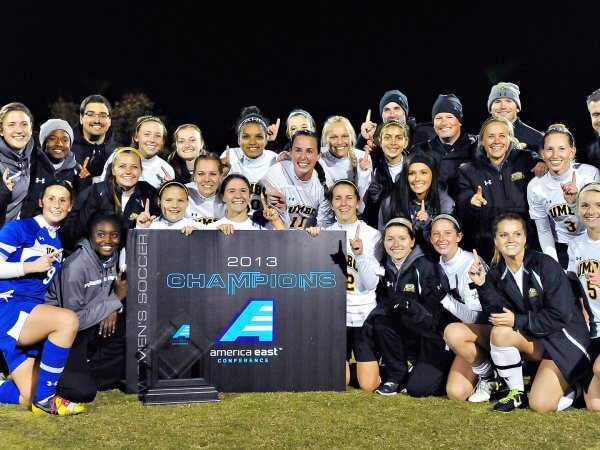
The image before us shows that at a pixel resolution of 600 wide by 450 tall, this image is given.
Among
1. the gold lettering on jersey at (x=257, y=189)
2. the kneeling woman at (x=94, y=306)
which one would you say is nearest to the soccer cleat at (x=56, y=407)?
the kneeling woman at (x=94, y=306)

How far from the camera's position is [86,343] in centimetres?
504

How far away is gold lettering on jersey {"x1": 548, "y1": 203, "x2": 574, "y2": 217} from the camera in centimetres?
539

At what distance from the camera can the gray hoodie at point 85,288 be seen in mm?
4906

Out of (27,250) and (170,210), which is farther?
(170,210)

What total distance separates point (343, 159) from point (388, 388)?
6.98ft

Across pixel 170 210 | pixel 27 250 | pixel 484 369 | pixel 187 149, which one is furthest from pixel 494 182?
pixel 27 250

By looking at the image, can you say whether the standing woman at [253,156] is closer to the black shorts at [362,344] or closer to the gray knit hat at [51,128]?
the gray knit hat at [51,128]

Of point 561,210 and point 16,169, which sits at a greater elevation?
point 16,169

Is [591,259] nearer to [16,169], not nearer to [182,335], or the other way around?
[182,335]

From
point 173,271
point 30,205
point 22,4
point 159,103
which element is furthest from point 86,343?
point 22,4

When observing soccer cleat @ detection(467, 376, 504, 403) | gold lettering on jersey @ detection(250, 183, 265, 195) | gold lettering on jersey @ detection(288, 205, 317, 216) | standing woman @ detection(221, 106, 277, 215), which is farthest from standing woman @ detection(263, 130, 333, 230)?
soccer cleat @ detection(467, 376, 504, 403)

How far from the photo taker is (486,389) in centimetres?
488

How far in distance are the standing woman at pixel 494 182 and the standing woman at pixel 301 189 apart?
3.84 feet

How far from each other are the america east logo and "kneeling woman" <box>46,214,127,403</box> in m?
0.81
